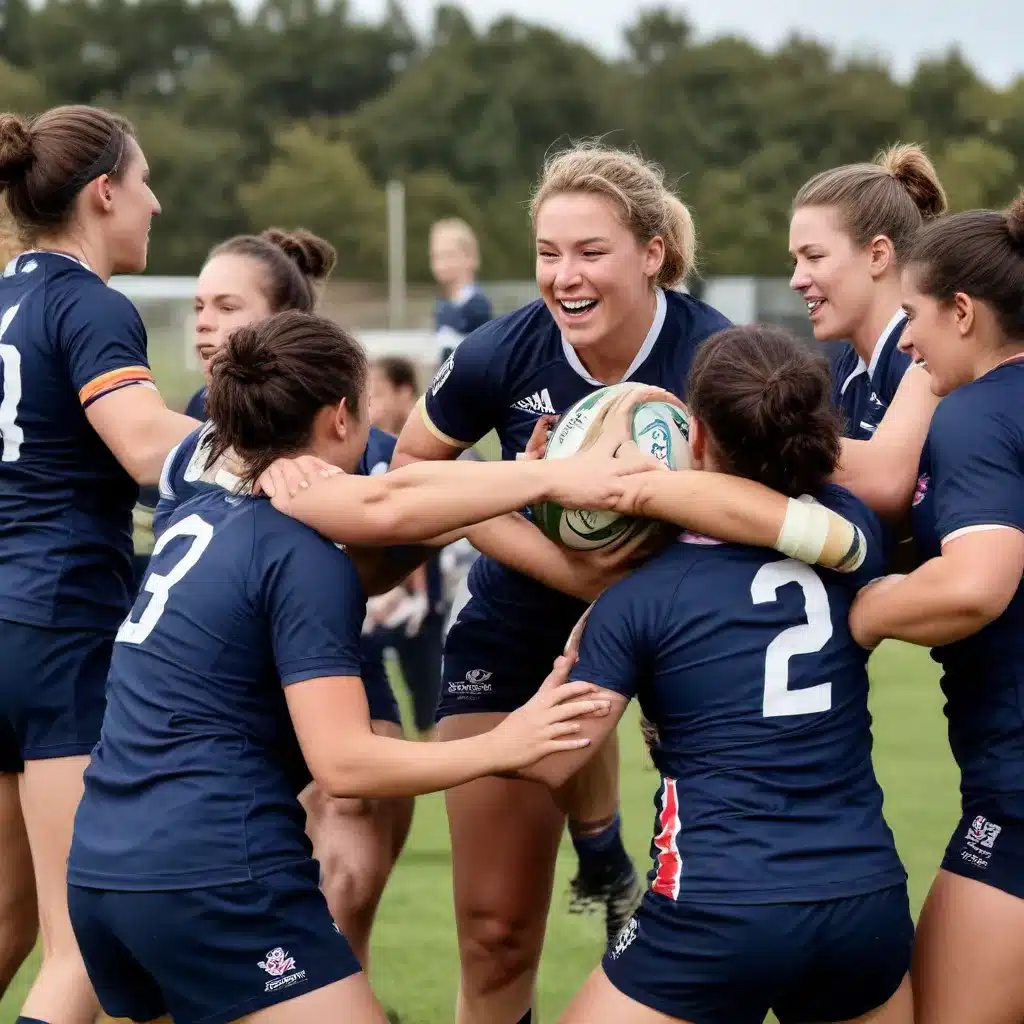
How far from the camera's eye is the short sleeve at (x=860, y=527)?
305 cm

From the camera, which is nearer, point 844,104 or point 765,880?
point 765,880

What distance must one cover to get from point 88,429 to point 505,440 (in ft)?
3.48

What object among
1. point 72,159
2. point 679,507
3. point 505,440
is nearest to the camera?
point 679,507

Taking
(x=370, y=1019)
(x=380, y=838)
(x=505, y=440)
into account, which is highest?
(x=505, y=440)

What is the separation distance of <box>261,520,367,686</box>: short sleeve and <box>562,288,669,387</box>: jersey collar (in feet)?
3.63

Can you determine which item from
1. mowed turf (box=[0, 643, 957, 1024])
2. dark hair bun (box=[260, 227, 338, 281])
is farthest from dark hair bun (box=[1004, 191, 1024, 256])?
mowed turf (box=[0, 643, 957, 1024])

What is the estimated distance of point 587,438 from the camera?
10.8 feet

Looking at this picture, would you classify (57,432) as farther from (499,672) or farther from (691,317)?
(691,317)

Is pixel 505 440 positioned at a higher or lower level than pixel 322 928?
higher

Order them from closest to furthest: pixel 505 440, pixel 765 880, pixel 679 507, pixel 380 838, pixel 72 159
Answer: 1. pixel 765 880
2. pixel 679 507
3. pixel 72 159
4. pixel 505 440
5. pixel 380 838

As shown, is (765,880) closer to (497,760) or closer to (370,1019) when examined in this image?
(497,760)

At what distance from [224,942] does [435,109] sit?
66.7 metres

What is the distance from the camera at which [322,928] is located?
2939 mm

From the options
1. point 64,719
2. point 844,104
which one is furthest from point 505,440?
point 844,104
